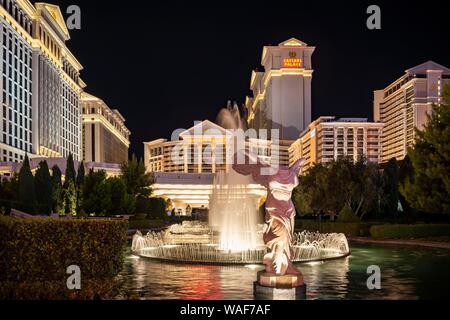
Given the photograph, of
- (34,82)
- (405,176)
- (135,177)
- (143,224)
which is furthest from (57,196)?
(34,82)

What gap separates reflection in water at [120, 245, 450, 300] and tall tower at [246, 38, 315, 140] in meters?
166

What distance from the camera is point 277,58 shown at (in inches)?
7367

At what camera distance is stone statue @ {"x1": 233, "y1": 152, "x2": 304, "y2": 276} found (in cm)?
1188

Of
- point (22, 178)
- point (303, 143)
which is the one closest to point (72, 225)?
point (22, 178)

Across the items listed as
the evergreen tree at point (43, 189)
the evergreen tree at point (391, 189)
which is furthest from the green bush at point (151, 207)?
the evergreen tree at point (391, 189)

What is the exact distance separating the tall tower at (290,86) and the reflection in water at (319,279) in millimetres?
165654

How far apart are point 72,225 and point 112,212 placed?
34380 millimetres

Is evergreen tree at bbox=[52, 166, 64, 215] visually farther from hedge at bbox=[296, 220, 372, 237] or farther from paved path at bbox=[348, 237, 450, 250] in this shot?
paved path at bbox=[348, 237, 450, 250]

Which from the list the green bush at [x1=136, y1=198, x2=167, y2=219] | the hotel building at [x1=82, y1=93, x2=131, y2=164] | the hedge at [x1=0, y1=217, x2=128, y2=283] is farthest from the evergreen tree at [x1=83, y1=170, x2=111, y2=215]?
the hotel building at [x1=82, y1=93, x2=131, y2=164]

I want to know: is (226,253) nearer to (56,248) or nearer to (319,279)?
(319,279)

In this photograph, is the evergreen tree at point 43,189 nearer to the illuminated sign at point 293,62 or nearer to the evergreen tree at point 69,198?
the evergreen tree at point 69,198

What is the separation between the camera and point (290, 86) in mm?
184250

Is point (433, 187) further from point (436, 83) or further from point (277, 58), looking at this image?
point (277, 58)

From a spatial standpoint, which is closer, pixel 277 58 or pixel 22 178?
pixel 22 178
